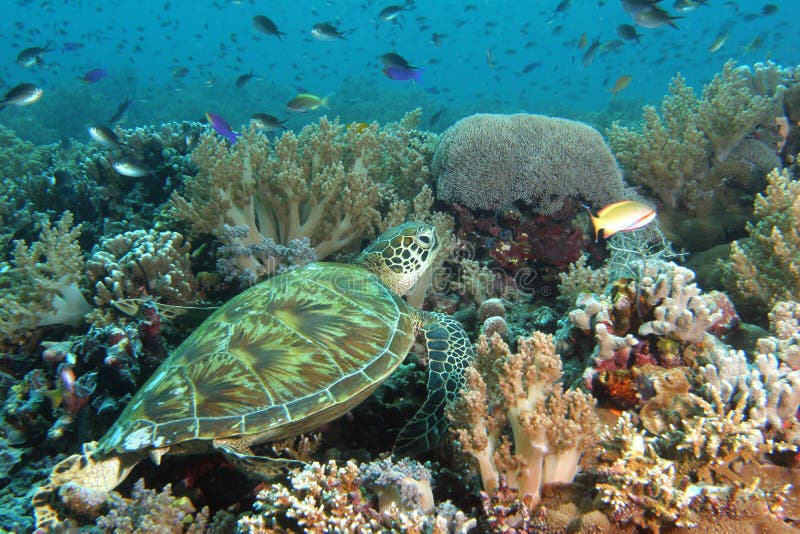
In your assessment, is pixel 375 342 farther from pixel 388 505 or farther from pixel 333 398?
pixel 388 505

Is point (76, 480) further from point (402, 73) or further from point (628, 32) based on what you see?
point (628, 32)

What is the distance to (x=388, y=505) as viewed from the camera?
1715 millimetres

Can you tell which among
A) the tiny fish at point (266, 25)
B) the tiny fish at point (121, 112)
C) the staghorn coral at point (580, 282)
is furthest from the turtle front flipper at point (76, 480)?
the tiny fish at point (121, 112)

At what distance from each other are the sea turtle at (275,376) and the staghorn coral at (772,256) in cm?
223

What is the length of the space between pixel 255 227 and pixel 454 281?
85.9 inches

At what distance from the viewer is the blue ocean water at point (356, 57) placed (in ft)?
64.4

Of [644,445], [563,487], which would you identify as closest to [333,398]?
[563,487]

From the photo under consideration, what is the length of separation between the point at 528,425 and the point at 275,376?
56.1 inches

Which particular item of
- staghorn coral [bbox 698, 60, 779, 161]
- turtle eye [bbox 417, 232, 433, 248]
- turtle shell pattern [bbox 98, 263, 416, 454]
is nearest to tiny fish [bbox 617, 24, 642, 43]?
staghorn coral [bbox 698, 60, 779, 161]

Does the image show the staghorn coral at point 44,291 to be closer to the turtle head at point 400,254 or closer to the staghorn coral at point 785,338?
the turtle head at point 400,254

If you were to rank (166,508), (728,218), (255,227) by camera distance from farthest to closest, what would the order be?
(728,218) < (255,227) < (166,508)

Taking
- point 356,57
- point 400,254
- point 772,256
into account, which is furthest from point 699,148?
point 356,57

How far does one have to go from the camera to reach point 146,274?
11.2 feet

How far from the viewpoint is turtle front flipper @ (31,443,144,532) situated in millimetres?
1873
